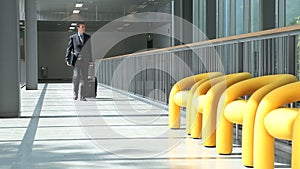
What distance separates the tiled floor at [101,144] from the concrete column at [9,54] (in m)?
0.41

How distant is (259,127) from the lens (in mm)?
4000

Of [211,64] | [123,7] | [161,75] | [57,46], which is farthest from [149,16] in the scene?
[211,64]

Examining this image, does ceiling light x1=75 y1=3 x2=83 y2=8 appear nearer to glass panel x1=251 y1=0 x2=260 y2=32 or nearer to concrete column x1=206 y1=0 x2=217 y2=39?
concrete column x1=206 y1=0 x2=217 y2=39

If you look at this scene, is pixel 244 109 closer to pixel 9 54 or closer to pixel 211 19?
pixel 9 54

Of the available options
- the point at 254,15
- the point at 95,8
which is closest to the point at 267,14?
the point at 254,15

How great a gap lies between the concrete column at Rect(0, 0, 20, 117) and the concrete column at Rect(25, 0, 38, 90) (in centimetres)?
1150

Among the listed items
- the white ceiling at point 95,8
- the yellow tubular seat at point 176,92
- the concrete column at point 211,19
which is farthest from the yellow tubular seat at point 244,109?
the white ceiling at point 95,8

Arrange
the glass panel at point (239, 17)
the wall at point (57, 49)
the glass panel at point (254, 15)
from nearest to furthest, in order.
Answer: the glass panel at point (254, 15), the glass panel at point (239, 17), the wall at point (57, 49)

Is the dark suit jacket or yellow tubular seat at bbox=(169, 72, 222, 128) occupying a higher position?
the dark suit jacket

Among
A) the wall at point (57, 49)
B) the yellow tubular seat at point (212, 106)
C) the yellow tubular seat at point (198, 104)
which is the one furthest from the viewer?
the wall at point (57, 49)

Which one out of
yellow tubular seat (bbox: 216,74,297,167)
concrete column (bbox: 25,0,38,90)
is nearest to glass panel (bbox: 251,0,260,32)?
yellow tubular seat (bbox: 216,74,297,167)

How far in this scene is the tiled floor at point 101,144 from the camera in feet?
15.6

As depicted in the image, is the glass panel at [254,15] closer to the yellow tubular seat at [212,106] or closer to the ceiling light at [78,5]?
the yellow tubular seat at [212,106]

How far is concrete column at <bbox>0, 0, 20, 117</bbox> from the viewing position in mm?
8570
